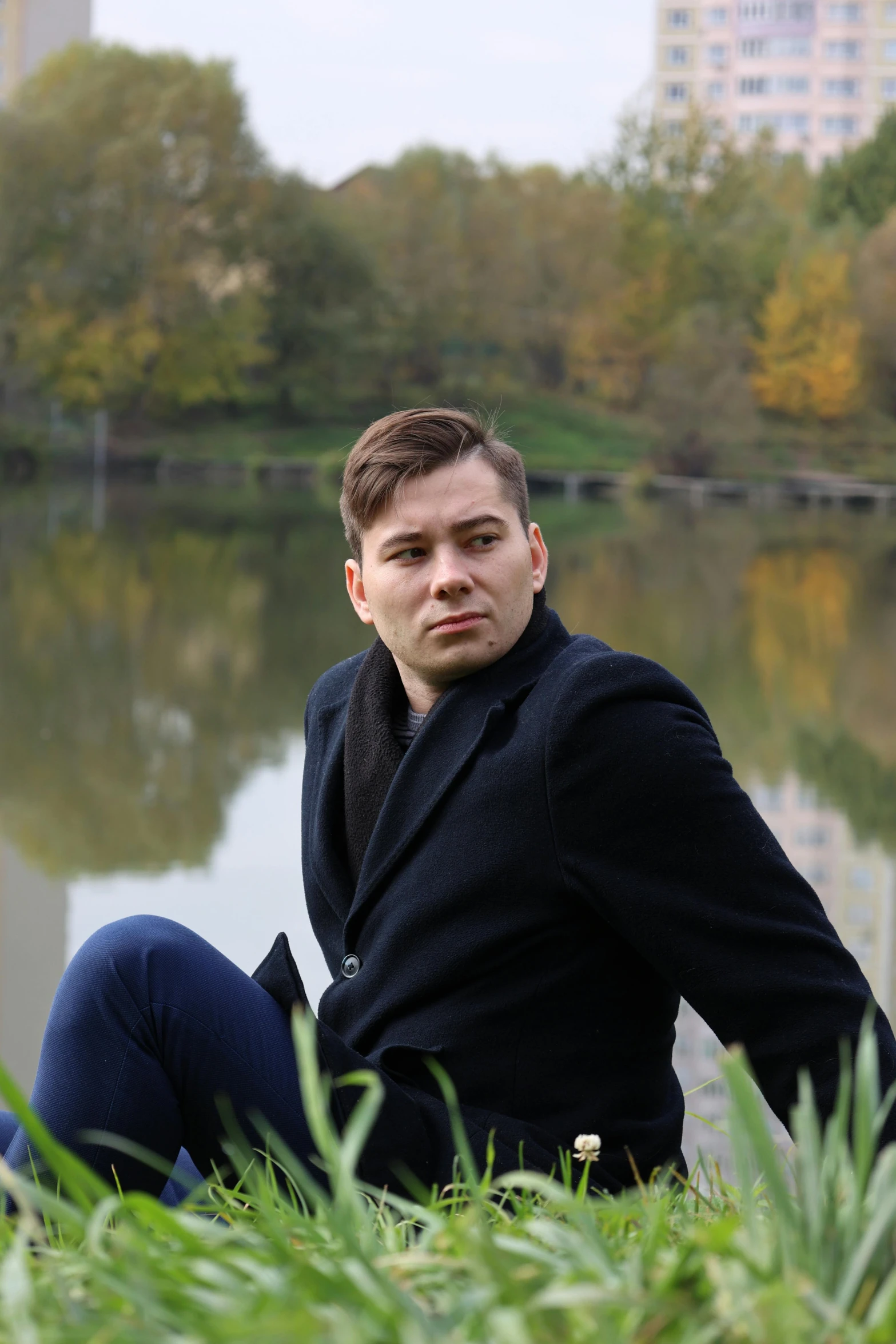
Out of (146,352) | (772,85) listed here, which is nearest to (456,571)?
(146,352)

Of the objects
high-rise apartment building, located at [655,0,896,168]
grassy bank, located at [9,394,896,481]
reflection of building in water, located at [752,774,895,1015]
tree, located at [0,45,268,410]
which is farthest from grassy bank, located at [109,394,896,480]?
high-rise apartment building, located at [655,0,896,168]

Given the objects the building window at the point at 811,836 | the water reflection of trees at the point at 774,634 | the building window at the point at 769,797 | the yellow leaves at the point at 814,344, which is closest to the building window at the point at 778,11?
the yellow leaves at the point at 814,344

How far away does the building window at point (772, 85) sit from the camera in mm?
70625

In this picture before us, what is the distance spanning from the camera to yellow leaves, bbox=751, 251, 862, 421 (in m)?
37.1

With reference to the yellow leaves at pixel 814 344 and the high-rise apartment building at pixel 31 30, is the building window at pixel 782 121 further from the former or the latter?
the yellow leaves at pixel 814 344

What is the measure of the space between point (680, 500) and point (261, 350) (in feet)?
36.4

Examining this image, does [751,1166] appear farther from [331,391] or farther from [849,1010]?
[331,391]

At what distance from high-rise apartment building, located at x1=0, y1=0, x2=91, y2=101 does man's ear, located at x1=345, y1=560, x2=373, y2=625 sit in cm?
5603

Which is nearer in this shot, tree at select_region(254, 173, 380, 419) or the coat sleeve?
the coat sleeve

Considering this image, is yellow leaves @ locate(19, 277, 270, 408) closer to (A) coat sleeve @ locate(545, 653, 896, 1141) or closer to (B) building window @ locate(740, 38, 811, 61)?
(A) coat sleeve @ locate(545, 653, 896, 1141)

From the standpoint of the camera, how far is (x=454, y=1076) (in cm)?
153

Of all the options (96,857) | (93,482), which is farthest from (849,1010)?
(93,482)

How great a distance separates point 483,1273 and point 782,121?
3009 inches

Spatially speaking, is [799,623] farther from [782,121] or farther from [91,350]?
[782,121]
